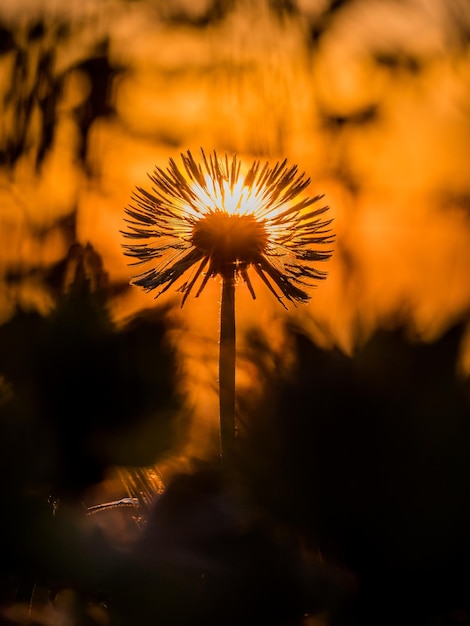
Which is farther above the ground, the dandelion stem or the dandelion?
the dandelion

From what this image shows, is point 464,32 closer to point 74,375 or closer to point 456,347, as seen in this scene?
point 456,347

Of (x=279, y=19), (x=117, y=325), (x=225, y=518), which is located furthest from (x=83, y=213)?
(x=225, y=518)

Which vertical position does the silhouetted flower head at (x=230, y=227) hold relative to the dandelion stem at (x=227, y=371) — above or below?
above
